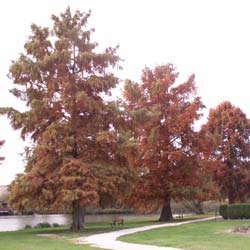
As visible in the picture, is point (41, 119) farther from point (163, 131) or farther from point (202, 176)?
point (202, 176)

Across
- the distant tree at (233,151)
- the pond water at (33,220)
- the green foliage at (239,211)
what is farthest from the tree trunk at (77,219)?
the distant tree at (233,151)

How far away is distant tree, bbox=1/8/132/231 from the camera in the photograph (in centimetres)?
2880

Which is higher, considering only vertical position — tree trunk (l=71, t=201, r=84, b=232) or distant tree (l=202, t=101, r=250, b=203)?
distant tree (l=202, t=101, r=250, b=203)

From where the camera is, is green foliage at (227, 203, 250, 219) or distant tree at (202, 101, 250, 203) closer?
green foliage at (227, 203, 250, 219)

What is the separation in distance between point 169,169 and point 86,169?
1174cm

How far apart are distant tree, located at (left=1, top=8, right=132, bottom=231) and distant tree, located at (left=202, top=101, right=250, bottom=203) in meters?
22.3

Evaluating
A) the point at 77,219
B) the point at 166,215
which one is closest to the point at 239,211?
the point at 166,215

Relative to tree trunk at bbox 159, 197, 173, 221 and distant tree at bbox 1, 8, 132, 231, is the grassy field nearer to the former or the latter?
distant tree at bbox 1, 8, 132, 231

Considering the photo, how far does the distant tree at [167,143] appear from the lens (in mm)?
38469

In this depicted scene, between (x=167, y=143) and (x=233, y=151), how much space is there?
15005mm

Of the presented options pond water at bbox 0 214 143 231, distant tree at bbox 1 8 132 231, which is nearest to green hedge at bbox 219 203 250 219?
distant tree at bbox 1 8 132 231

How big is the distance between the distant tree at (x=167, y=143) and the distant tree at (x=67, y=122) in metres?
7.63

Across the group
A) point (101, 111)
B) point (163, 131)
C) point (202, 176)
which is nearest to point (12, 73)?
point (101, 111)

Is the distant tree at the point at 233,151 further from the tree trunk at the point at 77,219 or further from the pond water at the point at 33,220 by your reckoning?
the tree trunk at the point at 77,219
